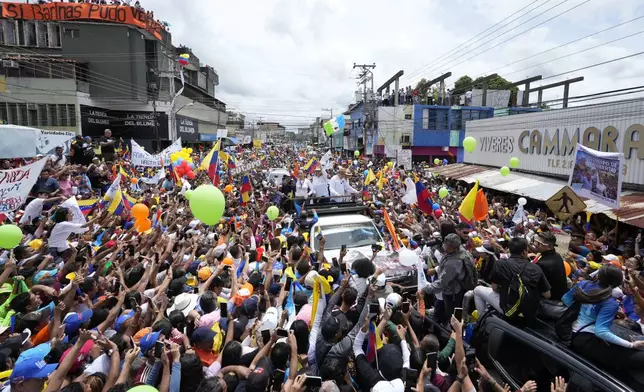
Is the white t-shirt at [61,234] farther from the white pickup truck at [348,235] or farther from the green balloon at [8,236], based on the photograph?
the white pickup truck at [348,235]

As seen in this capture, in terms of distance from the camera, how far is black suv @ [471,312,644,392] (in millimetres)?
2596

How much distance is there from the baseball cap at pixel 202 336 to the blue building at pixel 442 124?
3526 centimetres

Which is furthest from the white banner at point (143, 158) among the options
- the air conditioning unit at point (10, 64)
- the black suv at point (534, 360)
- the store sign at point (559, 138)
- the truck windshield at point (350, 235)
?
the air conditioning unit at point (10, 64)

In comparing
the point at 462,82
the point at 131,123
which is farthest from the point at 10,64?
the point at 462,82

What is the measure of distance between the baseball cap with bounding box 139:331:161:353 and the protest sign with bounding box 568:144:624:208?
7.53 meters

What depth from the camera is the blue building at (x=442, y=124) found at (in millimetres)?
36031

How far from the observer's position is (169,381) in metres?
2.72

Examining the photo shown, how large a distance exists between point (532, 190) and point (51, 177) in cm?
1535

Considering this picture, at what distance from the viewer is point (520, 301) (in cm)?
348

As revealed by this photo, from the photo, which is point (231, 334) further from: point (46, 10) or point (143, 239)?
point (46, 10)

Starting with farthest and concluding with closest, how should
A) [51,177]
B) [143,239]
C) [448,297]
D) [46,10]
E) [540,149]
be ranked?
[46,10] → [540,149] → [51,177] → [143,239] → [448,297]

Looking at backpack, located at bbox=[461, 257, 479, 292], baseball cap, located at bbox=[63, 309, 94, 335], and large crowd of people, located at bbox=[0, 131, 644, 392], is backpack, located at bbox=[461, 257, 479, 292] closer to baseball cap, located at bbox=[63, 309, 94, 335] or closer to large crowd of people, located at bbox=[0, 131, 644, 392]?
large crowd of people, located at bbox=[0, 131, 644, 392]

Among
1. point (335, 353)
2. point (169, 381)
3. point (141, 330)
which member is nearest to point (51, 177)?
point (141, 330)

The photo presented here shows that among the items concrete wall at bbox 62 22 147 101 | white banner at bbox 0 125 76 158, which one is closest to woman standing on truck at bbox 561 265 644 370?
white banner at bbox 0 125 76 158
